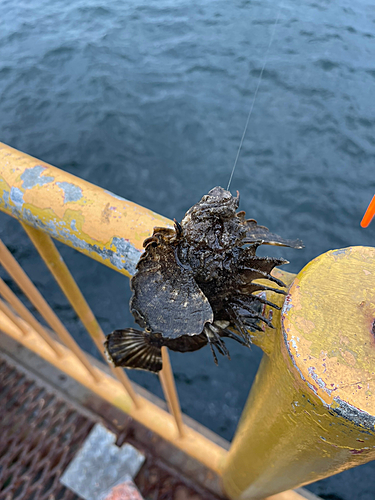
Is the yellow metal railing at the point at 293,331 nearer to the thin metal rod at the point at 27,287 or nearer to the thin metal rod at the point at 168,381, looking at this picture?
the thin metal rod at the point at 27,287

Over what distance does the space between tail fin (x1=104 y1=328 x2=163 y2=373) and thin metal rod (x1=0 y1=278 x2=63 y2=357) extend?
0.51 m

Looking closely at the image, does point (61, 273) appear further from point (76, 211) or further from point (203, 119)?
point (203, 119)

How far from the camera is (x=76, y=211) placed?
96cm

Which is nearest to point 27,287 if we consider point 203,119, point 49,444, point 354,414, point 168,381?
point 168,381

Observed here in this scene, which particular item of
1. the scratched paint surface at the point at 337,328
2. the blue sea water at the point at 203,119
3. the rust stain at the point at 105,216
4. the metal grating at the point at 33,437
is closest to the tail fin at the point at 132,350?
the rust stain at the point at 105,216

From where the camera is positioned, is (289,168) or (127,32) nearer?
(289,168)

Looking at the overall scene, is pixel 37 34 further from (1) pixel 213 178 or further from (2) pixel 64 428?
(2) pixel 64 428

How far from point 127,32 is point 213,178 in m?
5.17

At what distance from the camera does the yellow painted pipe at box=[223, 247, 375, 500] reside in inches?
27.8

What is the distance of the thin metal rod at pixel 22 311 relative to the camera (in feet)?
5.12

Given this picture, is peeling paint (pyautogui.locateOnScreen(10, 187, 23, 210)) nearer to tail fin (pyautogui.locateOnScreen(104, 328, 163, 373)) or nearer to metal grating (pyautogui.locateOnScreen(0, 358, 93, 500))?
tail fin (pyautogui.locateOnScreen(104, 328, 163, 373))

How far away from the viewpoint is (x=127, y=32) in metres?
8.26

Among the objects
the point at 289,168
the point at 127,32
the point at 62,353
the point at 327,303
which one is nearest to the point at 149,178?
the point at 289,168

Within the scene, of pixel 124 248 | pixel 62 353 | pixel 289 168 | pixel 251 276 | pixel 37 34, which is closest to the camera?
pixel 124 248
